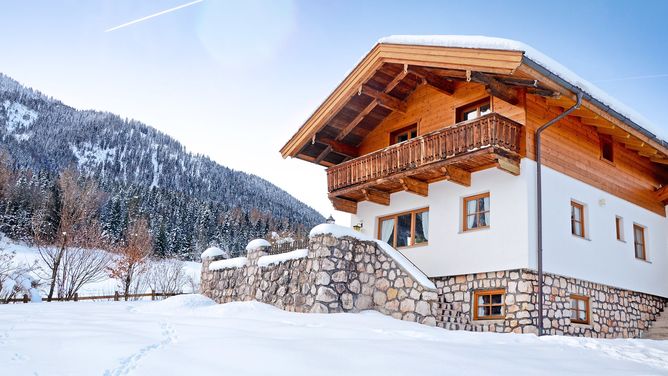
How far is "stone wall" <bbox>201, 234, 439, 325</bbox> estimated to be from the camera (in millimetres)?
10820

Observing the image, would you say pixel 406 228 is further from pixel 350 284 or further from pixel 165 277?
pixel 165 277

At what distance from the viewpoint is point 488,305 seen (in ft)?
38.4

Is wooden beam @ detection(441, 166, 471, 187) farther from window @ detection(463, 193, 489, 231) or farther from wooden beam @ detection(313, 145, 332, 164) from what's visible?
wooden beam @ detection(313, 145, 332, 164)

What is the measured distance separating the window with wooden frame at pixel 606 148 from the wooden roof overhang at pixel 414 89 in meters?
0.22

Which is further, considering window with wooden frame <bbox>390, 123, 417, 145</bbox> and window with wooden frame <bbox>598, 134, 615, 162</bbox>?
window with wooden frame <bbox>390, 123, 417, 145</bbox>

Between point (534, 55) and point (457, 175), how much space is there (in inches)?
125

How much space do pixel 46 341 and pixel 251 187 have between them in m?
109

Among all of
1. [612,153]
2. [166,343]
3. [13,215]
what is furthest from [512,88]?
[13,215]

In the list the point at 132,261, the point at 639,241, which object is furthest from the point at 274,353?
the point at 132,261

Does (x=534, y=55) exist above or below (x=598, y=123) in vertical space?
above

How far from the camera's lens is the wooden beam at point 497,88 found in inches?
455

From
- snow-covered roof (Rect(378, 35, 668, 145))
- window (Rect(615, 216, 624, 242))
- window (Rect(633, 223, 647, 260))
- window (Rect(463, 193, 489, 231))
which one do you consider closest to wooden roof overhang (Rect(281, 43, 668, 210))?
snow-covered roof (Rect(378, 35, 668, 145))

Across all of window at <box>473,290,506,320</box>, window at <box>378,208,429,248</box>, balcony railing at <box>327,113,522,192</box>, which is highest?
balcony railing at <box>327,113,522,192</box>

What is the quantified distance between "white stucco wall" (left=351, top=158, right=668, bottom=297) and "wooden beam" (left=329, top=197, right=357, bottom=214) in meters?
1.39
